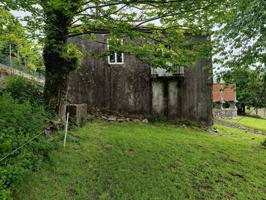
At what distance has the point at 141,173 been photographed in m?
5.24

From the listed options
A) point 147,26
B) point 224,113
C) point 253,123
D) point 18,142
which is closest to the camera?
point 18,142

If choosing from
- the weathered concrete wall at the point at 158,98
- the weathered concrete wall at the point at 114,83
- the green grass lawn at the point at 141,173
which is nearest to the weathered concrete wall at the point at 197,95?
the weathered concrete wall at the point at 158,98

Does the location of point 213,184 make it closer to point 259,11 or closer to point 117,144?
point 117,144

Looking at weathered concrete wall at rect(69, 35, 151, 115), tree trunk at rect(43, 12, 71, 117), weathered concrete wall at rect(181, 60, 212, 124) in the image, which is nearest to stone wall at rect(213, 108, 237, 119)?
weathered concrete wall at rect(181, 60, 212, 124)

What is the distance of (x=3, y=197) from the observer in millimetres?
2809

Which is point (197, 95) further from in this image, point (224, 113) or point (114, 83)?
point (224, 113)

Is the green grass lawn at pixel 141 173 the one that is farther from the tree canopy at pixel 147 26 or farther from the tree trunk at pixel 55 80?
the tree canopy at pixel 147 26

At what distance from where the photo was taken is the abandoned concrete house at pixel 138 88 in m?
13.2

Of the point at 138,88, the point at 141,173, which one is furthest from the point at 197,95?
the point at 141,173

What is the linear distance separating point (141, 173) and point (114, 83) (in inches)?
334

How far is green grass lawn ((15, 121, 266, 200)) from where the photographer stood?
14.0ft

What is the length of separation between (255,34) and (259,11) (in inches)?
31.2

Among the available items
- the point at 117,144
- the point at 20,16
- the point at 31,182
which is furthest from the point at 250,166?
the point at 20,16

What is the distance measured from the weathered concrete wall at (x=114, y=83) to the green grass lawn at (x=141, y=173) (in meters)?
5.66
